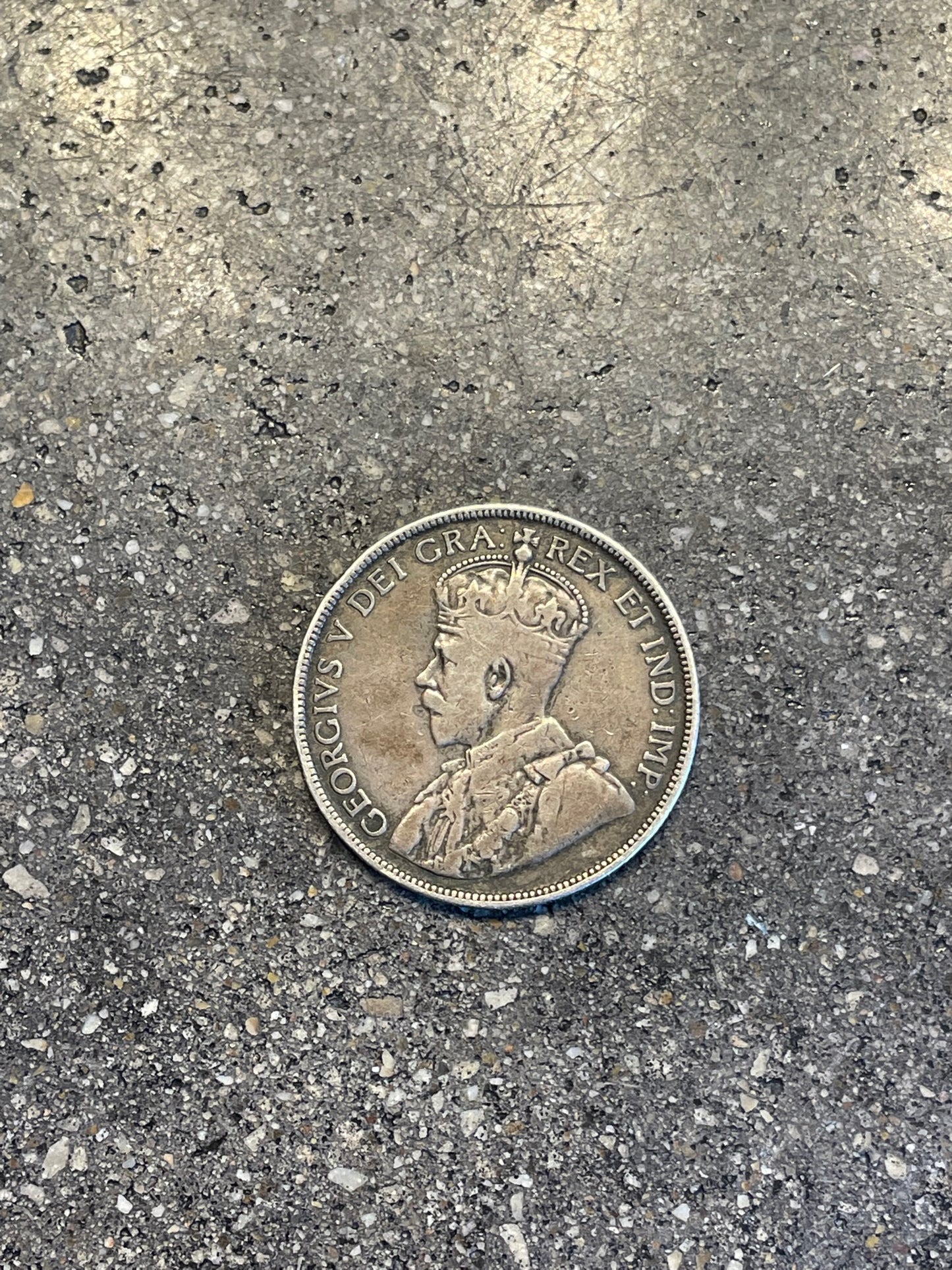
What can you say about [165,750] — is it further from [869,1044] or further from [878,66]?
[878,66]

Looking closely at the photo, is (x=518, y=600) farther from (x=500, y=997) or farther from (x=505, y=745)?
(x=500, y=997)

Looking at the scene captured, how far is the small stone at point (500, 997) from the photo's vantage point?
2480 mm

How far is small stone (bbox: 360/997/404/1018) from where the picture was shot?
248cm

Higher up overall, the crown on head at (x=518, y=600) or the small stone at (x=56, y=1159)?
the crown on head at (x=518, y=600)

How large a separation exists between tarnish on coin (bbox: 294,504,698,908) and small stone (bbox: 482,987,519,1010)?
29cm

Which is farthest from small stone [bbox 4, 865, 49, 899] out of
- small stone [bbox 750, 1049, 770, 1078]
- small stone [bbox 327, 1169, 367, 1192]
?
small stone [bbox 750, 1049, 770, 1078]

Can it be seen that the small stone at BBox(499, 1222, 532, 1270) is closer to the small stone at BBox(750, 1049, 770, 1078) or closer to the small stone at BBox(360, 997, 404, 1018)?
the small stone at BBox(360, 997, 404, 1018)

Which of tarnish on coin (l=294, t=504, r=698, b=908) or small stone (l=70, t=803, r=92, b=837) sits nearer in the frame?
tarnish on coin (l=294, t=504, r=698, b=908)

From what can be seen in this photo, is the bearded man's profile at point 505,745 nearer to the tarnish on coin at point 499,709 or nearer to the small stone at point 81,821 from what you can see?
the tarnish on coin at point 499,709

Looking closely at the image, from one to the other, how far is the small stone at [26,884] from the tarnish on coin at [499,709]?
33.1 inches

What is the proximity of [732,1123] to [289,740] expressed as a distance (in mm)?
1631

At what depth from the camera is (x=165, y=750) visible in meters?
2.52

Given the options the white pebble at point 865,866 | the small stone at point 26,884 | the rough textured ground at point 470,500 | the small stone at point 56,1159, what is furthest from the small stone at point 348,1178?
the white pebble at point 865,866

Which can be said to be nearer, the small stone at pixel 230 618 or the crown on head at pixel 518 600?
the crown on head at pixel 518 600
